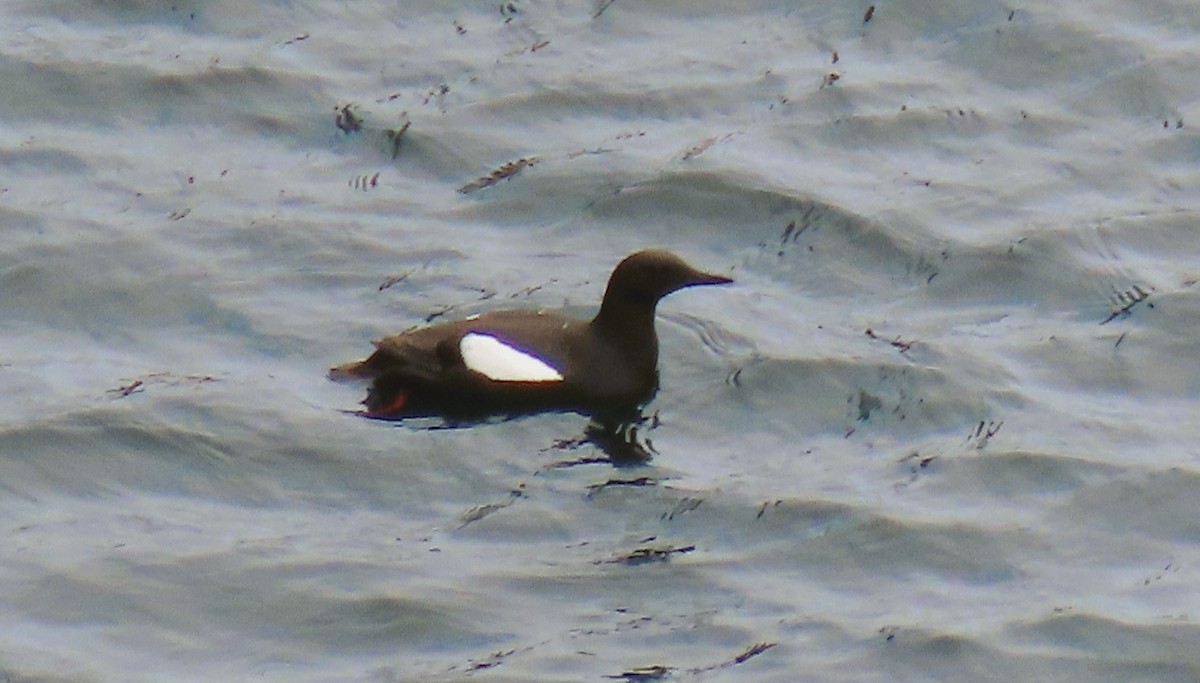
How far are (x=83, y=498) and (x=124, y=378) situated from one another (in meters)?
0.98

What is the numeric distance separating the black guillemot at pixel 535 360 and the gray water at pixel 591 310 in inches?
6.6

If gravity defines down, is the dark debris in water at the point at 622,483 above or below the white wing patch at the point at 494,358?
below

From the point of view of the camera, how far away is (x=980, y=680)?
26.0ft

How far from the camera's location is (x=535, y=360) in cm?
972

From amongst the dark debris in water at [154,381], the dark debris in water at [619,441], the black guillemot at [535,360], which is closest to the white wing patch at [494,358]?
the black guillemot at [535,360]

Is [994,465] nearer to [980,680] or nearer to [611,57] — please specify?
[980,680]

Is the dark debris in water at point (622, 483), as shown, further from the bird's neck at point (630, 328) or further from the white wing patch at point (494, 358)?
the bird's neck at point (630, 328)

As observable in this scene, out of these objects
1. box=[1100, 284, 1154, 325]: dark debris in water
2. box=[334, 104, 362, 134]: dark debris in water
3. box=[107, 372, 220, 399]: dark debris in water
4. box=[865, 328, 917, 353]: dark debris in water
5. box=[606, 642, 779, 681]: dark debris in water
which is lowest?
box=[606, 642, 779, 681]: dark debris in water

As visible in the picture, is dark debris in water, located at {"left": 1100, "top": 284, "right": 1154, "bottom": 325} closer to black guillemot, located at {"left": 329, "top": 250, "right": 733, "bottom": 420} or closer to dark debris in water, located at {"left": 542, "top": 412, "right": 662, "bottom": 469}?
black guillemot, located at {"left": 329, "top": 250, "right": 733, "bottom": 420}

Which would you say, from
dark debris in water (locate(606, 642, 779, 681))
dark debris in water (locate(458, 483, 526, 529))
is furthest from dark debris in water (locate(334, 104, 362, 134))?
dark debris in water (locate(606, 642, 779, 681))

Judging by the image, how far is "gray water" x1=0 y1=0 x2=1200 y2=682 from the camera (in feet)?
26.6

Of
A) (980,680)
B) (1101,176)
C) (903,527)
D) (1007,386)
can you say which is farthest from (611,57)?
(980,680)

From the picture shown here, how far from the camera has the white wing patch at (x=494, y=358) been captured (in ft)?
31.3

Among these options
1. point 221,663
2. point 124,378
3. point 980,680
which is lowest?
point 980,680
